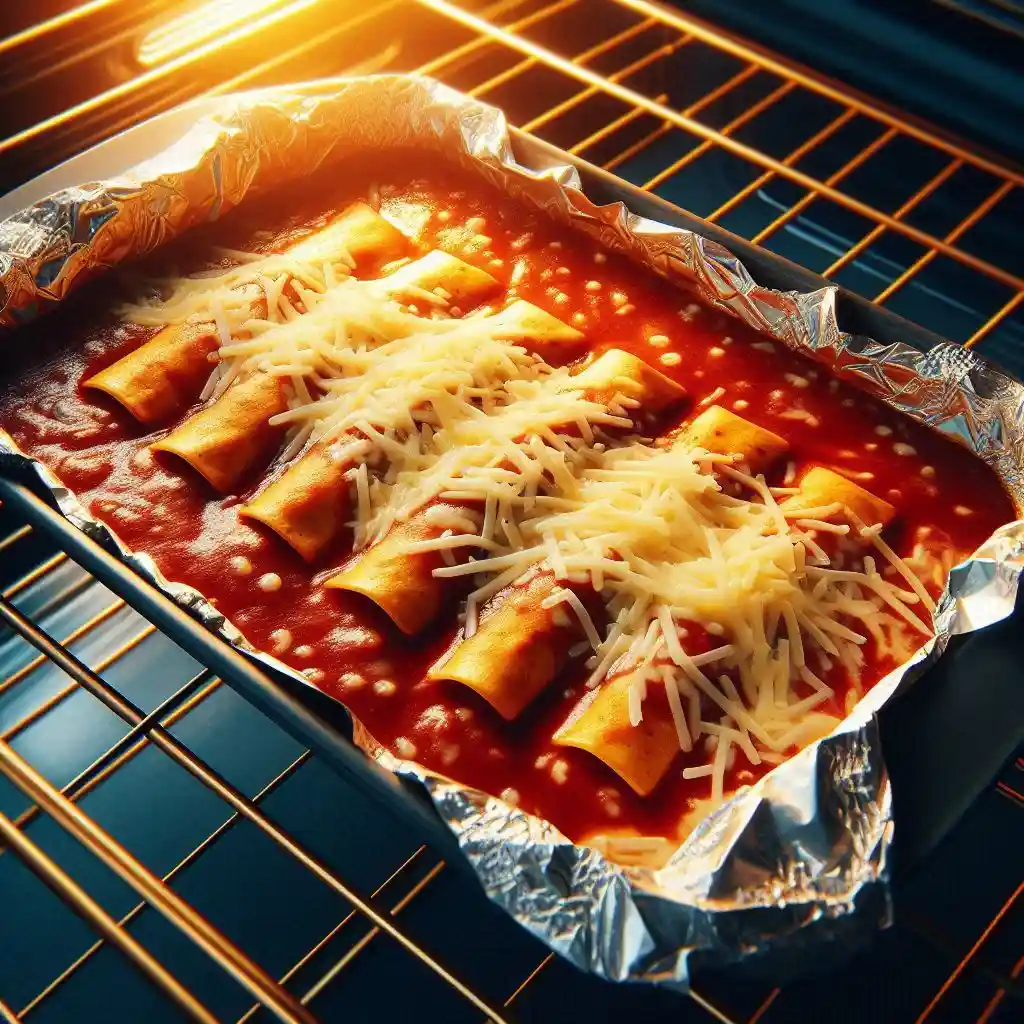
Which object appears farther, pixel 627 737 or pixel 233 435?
pixel 233 435

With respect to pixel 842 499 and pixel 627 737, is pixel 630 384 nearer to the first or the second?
pixel 842 499

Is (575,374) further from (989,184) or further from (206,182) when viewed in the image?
(989,184)

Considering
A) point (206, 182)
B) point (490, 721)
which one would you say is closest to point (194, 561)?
point (490, 721)

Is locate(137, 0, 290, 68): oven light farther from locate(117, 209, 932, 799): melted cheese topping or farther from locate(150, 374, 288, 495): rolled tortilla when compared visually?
locate(150, 374, 288, 495): rolled tortilla

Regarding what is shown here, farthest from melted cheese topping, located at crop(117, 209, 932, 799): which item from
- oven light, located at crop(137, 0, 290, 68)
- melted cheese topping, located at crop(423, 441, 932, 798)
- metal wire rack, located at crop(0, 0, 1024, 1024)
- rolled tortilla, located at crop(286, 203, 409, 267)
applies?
oven light, located at crop(137, 0, 290, 68)

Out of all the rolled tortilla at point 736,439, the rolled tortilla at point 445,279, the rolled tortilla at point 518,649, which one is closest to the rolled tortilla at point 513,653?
the rolled tortilla at point 518,649

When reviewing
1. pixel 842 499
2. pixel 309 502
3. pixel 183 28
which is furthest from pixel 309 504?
pixel 183 28
